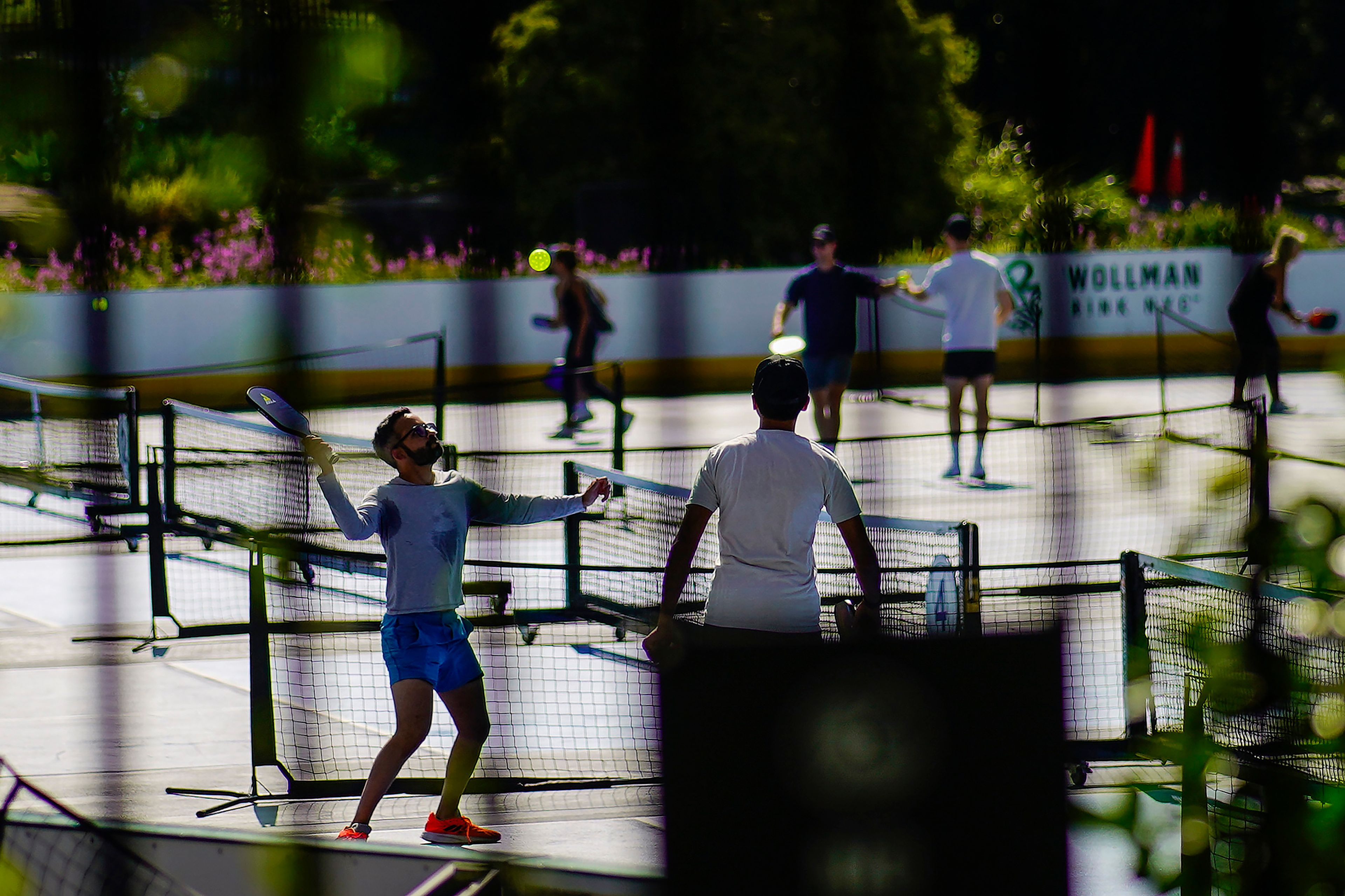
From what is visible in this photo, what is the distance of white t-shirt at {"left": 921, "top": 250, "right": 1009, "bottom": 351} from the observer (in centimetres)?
952

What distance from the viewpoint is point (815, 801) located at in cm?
160

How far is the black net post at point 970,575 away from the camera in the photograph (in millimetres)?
4336

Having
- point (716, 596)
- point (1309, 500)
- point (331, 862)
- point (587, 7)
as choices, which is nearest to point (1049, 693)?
point (1309, 500)

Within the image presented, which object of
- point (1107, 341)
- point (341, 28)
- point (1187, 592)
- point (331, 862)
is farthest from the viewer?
point (1107, 341)

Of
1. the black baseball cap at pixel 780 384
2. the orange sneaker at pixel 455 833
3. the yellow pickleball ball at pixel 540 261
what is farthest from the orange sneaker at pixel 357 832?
the yellow pickleball ball at pixel 540 261

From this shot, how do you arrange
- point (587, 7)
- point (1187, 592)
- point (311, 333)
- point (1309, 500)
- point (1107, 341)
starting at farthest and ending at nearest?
point (1107, 341), point (587, 7), point (1187, 592), point (311, 333), point (1309, 500)

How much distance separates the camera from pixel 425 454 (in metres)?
4.03

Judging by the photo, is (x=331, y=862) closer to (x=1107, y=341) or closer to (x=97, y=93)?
(x=97, y=93)

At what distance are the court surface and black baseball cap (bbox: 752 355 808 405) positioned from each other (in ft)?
1.62

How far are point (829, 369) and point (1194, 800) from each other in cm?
794

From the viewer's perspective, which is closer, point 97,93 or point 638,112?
point 97,93

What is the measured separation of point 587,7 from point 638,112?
1389 cm

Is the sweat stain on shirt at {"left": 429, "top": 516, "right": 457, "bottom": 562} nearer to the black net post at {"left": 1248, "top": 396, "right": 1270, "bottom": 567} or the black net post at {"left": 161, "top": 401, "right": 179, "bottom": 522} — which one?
the black net post at {"left": 1248, "top": 396, "right": 1270, "bottom": 567}

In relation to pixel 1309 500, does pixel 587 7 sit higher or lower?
higher
